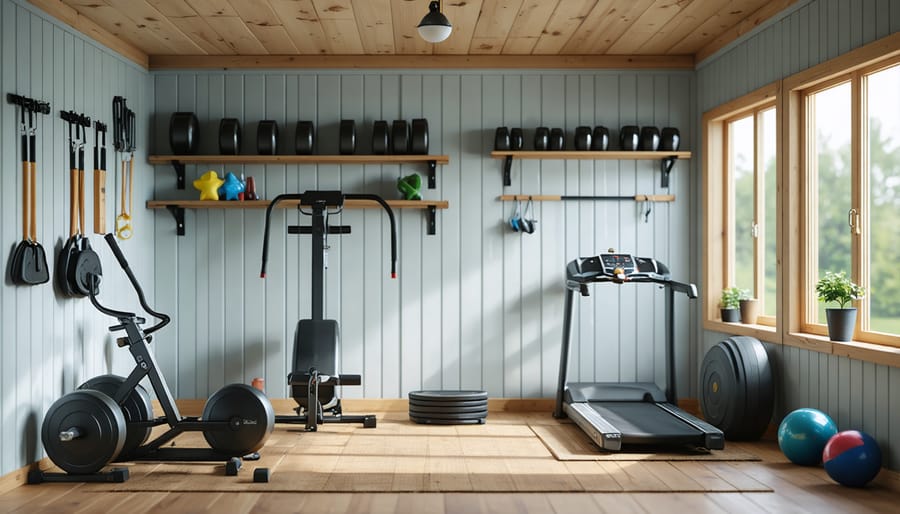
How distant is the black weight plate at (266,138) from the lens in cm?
655

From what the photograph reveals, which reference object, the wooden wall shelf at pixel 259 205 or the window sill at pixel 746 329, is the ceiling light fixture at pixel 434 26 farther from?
the window sill at pixel 746 329

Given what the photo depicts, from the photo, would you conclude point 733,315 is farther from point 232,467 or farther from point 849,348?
point 232,467

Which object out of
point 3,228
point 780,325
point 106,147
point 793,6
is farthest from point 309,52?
point 780,325

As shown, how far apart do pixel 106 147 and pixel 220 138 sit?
937 mm

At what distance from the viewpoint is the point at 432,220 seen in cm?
675

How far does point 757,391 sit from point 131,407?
3.89 meters

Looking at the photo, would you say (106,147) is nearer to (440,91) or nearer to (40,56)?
(40,56)

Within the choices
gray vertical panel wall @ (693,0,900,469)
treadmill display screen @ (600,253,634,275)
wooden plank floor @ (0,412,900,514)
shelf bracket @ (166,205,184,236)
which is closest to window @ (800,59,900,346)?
gray vertical panel wall @ (693,0,900,469)

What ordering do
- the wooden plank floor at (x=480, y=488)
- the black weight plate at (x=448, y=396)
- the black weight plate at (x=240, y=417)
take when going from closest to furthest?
the wooden plank floor at (x=480, y=488) < the black weight plate at (x=240, y=417) < the black weight plate at (x=448, y=396)

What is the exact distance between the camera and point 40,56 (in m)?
4.96

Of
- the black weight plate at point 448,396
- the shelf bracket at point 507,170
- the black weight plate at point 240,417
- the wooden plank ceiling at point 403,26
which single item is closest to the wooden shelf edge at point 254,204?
the shelf bracket at point 507,170

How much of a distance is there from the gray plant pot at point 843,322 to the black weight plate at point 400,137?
3.30 metres

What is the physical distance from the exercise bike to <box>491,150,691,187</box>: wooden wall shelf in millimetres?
2818

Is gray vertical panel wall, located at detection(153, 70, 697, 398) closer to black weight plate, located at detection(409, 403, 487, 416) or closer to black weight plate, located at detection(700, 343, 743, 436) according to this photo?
black weight plate, located at detection(409, 403, 487, 416)
